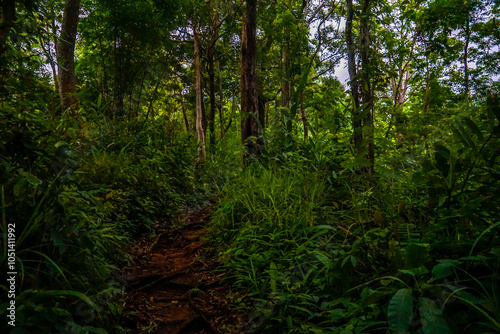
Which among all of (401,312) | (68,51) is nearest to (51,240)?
(401,312)

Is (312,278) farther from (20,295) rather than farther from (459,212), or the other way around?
(20,295)

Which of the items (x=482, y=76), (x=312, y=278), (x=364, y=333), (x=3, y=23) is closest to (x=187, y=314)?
(x=312, y=278)

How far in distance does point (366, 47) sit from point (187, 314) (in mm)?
4206

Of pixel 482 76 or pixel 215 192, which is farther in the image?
pixel 482 76

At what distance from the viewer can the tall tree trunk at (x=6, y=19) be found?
1.85 metres

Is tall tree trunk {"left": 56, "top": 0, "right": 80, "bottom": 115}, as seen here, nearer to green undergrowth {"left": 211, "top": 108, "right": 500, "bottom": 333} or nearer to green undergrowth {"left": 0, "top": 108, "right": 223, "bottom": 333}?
green undergrowth {"left": 0, "top": 108, "right": 223, "bottom": 333}

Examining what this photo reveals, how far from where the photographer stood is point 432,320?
48.9 inches

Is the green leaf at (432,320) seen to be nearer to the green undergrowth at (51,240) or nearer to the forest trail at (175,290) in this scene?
the forest trail at (175,290)

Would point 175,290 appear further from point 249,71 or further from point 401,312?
point 249,71

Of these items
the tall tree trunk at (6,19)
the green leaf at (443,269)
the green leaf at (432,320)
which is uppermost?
the tall tree trunk at (6,19)

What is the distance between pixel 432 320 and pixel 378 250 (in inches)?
31.5

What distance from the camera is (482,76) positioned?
898 centimetres

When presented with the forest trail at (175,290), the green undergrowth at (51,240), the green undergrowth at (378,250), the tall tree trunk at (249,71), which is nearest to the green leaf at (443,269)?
the green undergrowth at (378,250)

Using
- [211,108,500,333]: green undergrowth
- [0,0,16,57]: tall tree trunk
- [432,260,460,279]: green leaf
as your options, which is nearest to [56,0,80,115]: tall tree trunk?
[0,0,16,57]: tall tree trunk
